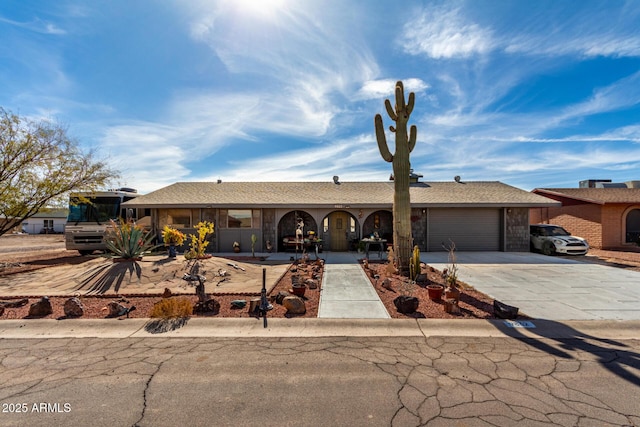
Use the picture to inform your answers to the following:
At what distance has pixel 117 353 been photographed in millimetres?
4297

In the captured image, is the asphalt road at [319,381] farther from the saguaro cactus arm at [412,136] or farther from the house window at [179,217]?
the house window at [179,217]

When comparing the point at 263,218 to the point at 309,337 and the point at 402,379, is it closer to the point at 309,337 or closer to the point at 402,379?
the point at 309,337

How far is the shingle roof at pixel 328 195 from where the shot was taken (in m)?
14.9

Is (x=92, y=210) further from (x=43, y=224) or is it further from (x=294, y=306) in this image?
(x=43, y=224)

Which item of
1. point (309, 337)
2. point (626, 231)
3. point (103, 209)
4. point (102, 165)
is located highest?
point (102, 165)

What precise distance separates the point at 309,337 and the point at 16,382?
12.1 feet

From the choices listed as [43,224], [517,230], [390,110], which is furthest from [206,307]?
[43,224]

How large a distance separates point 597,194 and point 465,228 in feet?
31.7

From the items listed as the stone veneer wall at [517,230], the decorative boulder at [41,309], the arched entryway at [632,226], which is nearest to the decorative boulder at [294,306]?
the decorative boulder at [41,309]

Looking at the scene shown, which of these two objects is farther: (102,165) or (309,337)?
(102,165)

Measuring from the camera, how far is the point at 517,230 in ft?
51.6

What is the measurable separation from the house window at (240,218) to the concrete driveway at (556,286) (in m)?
8.53

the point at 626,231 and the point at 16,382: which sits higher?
the point at 626,231

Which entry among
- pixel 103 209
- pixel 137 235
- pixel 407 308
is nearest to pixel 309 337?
pixel 407 308
